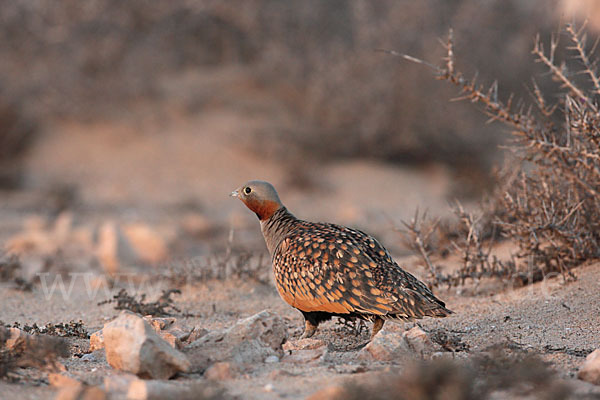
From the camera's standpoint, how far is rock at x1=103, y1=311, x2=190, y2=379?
3.00 meters

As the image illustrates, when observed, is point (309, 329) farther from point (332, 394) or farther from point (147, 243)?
point (147, 243)

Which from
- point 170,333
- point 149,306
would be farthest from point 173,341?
point 149,306

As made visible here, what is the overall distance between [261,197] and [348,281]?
3.60 feet

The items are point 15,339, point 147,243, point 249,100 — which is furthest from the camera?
point 249,100

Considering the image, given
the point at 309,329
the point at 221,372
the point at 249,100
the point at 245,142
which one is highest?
the point at 249,100

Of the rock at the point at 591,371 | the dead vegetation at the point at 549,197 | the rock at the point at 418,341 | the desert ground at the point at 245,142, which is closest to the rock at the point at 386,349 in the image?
the rock at the point at 418,341

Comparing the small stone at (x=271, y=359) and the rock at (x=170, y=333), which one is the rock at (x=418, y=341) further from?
the rock at (x=170, y=333)

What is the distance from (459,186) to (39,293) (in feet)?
25.2

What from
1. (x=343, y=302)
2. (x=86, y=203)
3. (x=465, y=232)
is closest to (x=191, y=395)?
(x=343, y=302)

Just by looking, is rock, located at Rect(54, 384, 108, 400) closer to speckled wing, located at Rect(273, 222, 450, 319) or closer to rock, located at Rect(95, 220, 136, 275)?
speckled wing, located at Rect(273, 222, 450, 319)

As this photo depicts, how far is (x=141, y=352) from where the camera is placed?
117 inches

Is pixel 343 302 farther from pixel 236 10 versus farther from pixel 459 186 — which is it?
pixel 236 10

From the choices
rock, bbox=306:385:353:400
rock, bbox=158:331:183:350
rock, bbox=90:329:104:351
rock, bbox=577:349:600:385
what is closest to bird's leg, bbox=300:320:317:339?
rock, bbox=158:331:183:350

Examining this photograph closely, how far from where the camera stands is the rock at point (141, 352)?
118 inches
